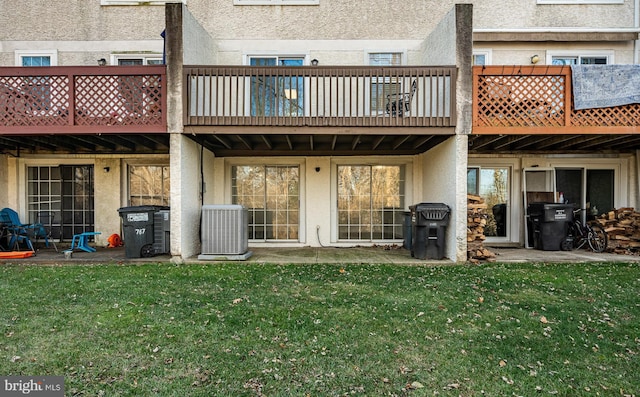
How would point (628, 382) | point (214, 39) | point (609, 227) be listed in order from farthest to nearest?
1. point (214, 39)
2. point (609, 227)
3. point (628, 382)

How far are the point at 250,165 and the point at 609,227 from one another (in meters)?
10.0

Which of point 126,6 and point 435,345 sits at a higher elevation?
point 126,6

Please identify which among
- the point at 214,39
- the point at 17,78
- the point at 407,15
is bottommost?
the point at 17,78

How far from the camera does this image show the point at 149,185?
33.2 ft

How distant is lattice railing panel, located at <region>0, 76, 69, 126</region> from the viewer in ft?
23.6

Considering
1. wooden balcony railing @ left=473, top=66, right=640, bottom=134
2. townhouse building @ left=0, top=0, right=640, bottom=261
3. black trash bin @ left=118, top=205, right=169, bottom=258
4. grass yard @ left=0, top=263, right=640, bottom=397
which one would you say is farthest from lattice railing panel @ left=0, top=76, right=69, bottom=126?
wooden balcony railing @ left=473, top=66, right=640, bottom=134

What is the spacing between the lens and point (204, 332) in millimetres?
3627

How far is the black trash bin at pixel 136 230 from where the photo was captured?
25.0 ft

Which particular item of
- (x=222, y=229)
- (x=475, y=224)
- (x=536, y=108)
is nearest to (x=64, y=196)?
(x=222, y=229)

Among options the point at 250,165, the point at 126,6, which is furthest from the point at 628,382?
the point at 126,6

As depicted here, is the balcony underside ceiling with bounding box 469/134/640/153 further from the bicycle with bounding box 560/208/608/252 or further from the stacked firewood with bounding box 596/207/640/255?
the bicycle with bounding box 560/208/608/252

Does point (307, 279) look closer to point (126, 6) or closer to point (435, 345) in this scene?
point (435, 345)

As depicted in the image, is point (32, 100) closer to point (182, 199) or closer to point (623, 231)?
point (182, 199)

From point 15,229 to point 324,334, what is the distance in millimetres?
9165
